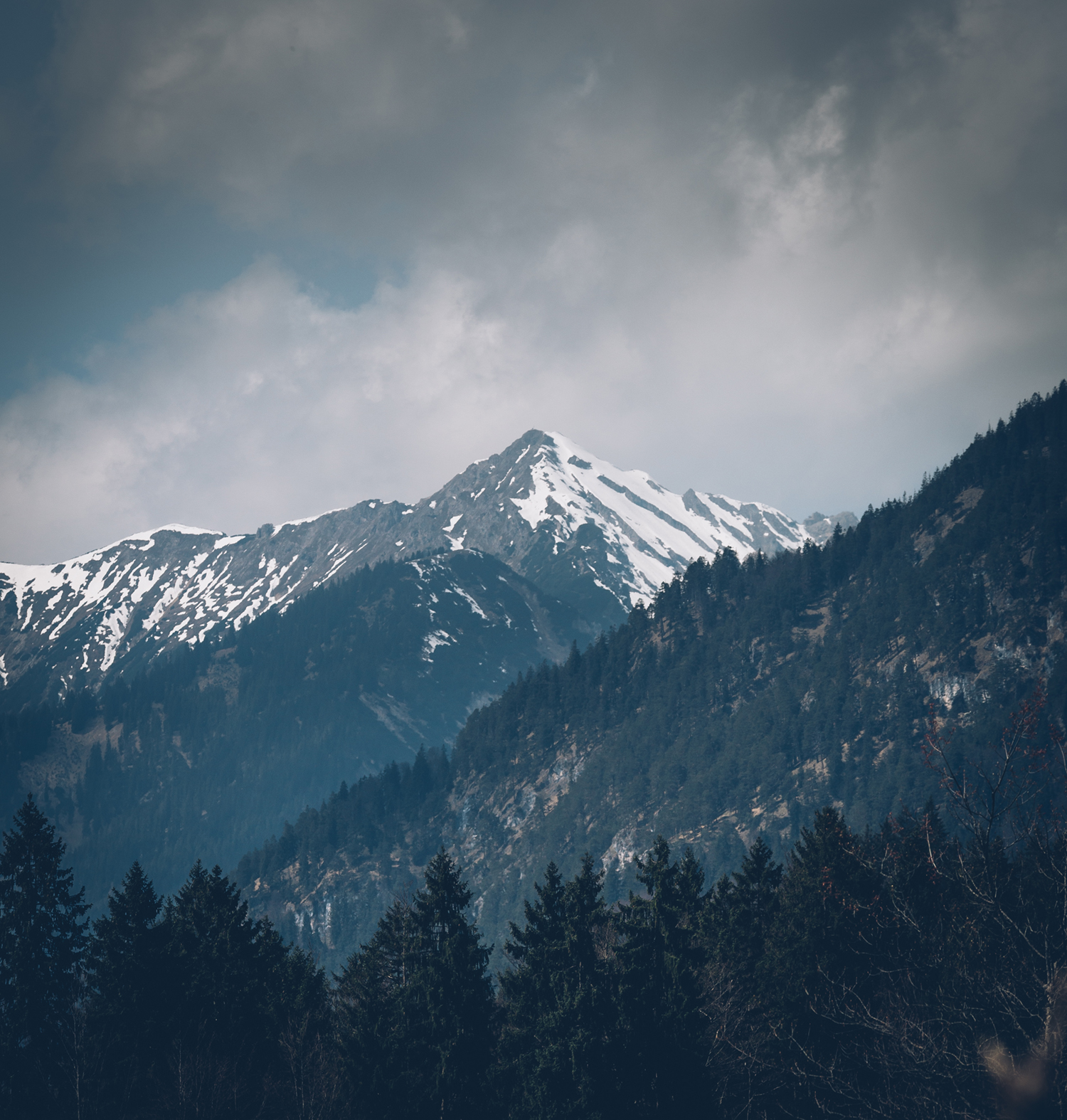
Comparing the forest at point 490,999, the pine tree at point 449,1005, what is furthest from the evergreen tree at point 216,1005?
the pine tree at point 449,1005

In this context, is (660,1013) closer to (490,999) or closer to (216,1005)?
(490,999)

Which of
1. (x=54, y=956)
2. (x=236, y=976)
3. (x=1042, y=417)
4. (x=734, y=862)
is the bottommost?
(x=734, y=862)

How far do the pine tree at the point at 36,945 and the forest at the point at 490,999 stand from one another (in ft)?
0.36

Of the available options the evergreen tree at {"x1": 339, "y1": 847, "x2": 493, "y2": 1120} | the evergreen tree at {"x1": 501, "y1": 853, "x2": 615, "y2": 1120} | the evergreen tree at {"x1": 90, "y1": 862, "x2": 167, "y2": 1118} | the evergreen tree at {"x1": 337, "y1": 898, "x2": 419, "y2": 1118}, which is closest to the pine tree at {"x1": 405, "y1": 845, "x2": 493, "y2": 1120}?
the evergreen tree at {"x1": 339, "y1": 847, "x2": 493, "y2": 1120}

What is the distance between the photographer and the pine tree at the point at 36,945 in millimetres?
42062

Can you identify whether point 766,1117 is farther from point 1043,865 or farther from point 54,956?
point 54,956

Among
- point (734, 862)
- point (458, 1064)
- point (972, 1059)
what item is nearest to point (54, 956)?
point (458, 1064)

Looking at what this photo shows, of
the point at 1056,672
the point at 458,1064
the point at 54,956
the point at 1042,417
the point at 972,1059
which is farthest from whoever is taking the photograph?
the point at 1042,417

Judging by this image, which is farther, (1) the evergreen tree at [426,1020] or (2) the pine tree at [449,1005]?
(2) the pine tree at [449,1005]

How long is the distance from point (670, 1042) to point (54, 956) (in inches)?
1211

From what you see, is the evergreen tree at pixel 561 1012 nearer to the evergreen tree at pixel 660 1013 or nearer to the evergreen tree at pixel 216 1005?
the evergreen tree at pixel 660 1013

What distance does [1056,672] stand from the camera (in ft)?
528

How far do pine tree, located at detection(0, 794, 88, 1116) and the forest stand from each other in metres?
0.11

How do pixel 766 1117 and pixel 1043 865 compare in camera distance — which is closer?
pixel 1043 865
